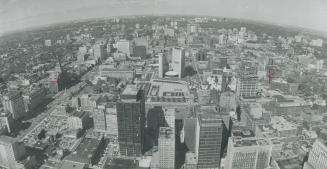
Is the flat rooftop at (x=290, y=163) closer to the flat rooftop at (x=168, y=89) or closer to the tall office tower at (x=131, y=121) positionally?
the tall office tower at (x=131, y=121)

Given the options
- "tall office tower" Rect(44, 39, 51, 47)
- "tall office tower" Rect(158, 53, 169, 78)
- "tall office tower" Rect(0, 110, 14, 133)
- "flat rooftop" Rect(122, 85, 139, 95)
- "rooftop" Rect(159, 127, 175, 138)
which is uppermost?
"tall office tower" Rect(44, 39, 51, 47)

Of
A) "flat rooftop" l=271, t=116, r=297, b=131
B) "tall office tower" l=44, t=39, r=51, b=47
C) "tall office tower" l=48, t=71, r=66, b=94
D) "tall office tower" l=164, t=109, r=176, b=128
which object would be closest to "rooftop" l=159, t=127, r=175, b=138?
"tall office tower" l=164, t=109, r=176, b=128

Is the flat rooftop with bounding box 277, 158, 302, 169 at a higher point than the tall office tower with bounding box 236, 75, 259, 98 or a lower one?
lower

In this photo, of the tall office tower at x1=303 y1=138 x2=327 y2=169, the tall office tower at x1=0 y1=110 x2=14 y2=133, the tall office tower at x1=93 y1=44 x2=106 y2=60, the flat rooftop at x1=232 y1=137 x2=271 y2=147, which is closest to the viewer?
the tall office tower at x1=303 y1=138 x2=327 y2=169

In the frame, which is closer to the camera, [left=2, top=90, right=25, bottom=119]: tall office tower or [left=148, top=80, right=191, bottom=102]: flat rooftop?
[left=2, top=90, right=25, bottom=119]: tall office tower

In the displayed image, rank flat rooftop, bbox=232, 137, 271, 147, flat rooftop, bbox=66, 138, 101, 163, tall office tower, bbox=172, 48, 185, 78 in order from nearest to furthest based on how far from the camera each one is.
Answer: flat rooftop, bbox=232, 137, 271, 147, flat rooftop, bbox=66, 138, 101, 163, tall office tower, bbox=172, 48, 185, 78

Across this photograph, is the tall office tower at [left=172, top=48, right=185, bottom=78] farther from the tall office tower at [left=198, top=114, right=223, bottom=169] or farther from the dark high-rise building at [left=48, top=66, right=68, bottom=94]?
the tall office tower at [left=198, top=114, right=223, bottom=169]

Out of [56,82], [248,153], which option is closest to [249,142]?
[248,153]

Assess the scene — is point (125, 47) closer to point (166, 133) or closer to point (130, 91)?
point (130, 91)

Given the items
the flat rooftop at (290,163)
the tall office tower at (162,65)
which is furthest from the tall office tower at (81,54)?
the flat rooftop at (290,163)
